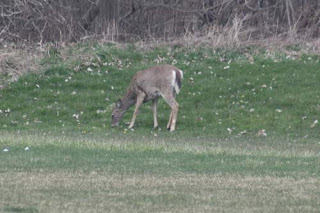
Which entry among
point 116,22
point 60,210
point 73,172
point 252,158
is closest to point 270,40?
point 116,22

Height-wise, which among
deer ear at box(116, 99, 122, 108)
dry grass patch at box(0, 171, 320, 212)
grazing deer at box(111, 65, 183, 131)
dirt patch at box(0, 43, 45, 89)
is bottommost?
dirt patch at box(0, 43, 45, 89)

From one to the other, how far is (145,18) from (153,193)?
2391 centimetres

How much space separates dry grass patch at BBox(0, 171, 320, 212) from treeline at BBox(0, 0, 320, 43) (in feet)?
66.2

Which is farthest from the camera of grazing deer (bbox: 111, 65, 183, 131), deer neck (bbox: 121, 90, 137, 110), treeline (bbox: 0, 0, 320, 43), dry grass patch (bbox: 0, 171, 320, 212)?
treeline (bbox: 0, 0, 320, 43)

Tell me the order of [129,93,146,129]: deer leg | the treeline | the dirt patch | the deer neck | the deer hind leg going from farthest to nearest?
the treeline, the dirt patch, the deer neck, [129,93,146,129]: deer leg, the deer hind leg

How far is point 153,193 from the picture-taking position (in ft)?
34.7

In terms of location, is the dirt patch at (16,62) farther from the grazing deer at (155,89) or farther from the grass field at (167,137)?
the grazing deer at (155,89)

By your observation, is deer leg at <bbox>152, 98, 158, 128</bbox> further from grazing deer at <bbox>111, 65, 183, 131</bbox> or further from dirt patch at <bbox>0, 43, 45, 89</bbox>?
dirt patch at <bbox>0, 43, 45, 89</bbox>

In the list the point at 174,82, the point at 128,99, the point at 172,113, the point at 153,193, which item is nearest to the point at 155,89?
the point at 174,82

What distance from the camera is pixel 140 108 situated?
2494cm

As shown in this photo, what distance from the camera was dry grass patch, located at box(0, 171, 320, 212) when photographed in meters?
9.58

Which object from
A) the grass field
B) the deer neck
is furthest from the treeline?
the deer neck

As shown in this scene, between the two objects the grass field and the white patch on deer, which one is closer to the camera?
the grass field

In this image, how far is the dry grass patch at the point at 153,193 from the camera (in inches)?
377
